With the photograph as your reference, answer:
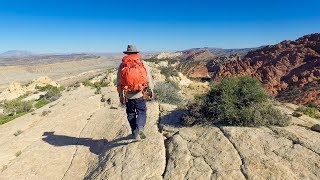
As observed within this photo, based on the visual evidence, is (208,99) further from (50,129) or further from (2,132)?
(2,132)

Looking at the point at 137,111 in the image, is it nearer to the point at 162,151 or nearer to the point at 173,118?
the point at 162,151

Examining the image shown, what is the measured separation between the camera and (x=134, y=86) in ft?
25.4

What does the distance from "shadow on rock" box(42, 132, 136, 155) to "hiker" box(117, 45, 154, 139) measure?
28.2 inches

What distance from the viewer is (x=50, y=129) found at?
1230 centimetres

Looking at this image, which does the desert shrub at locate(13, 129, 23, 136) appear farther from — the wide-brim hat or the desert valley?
the wide-brim hat

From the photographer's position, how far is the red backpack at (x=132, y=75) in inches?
304

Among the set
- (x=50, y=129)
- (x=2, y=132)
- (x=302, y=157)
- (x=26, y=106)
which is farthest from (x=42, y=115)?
(x=302, y=157)

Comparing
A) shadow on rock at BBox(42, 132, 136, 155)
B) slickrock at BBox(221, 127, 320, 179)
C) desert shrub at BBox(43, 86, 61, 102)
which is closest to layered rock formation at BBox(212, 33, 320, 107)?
desert shrub at BBox(43, 86, 61, 102)

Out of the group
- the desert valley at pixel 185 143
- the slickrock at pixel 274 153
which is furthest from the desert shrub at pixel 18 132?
the slickrock at pixel 274 153

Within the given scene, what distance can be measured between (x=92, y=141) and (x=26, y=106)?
1478 cm

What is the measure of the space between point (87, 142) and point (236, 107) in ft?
14.3

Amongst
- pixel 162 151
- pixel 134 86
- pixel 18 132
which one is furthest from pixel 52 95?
pixel 162 151

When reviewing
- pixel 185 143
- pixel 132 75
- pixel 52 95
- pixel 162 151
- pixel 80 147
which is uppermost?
pixel 132 75

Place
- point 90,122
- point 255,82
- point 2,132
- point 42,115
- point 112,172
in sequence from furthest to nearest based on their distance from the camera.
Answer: point 42,115 < point 2,132 < point 90,122 < point 255,82 < point 112,172
